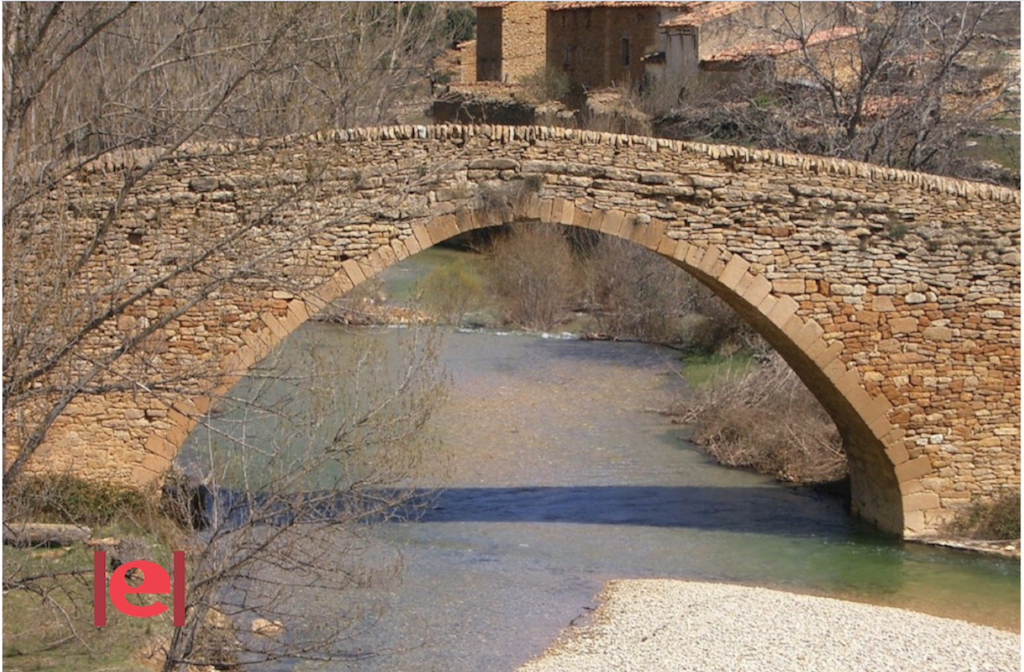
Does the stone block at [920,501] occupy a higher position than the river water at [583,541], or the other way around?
the stone block at [920,501]

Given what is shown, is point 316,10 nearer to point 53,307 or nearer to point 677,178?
point 677,178

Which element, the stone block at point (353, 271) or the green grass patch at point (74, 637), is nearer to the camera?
the green grass patch at point (74, 637)

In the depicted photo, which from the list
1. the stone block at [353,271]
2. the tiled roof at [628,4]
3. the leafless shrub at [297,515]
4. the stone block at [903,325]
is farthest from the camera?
the tiled roof at [628,4]

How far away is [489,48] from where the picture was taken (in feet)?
87.2

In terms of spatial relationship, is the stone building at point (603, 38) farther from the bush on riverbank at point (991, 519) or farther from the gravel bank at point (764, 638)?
the gravel bank at point (764, 638)

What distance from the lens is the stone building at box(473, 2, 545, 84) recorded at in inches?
1009

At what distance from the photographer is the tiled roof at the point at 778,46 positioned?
50.4 ft

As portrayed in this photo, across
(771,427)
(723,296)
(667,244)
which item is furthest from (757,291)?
(771,427)

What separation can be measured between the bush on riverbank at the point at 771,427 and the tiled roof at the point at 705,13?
331 inches

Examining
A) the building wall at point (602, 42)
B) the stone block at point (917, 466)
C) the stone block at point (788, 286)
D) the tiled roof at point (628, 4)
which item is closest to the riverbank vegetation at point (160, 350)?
the stone block at point (788, 286)

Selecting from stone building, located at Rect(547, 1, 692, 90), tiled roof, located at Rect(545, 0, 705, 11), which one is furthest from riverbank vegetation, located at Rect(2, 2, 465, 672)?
stone building, located at Rect(547, 1, 692, 90)

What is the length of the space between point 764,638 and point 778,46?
994 cm

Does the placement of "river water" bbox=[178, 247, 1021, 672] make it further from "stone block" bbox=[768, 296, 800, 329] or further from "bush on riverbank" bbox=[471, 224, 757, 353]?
"bush on riverbank" bbox=[471, 224, 757, 353]

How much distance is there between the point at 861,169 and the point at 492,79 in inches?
675
